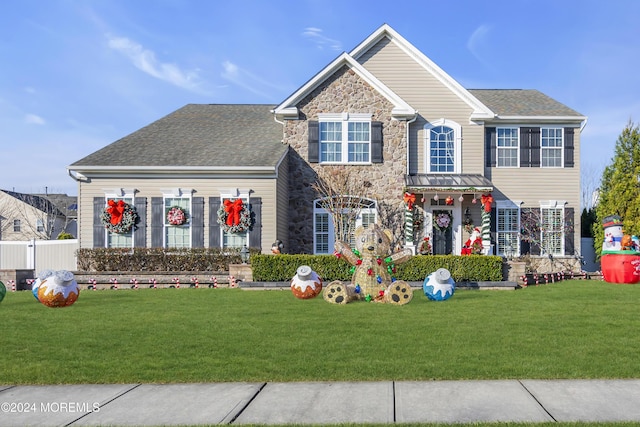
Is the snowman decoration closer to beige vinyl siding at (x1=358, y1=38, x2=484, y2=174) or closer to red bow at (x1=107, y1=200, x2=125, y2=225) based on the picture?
beige vinyl siding at (x1=358, y1=38, x2=484, y2=174)

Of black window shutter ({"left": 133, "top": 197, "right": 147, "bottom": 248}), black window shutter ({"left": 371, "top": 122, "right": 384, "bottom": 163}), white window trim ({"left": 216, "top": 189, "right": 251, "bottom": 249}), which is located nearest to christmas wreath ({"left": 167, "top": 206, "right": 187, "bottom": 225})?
black window shutter ({"left": 133, "top": 197, "right": 147, "bottom": 248})

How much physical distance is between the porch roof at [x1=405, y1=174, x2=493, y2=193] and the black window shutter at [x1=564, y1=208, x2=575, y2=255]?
3.39 metres

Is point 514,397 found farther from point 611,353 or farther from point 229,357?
point 229,357

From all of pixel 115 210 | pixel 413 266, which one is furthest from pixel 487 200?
pixel 115 210

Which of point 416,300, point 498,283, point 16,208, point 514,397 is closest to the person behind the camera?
point 514,397

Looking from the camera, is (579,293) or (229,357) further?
(579,293)

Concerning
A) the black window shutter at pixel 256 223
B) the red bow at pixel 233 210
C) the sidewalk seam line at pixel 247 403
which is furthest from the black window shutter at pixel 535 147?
the sidewalk seam line at pixel 247 403

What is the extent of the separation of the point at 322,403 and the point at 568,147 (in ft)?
67.5

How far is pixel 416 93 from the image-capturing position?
2234 cm

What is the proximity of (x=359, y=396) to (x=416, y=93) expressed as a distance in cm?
1872

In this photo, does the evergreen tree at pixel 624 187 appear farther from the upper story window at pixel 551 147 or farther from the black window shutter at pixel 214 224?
the black window shutter at pixel 214 224

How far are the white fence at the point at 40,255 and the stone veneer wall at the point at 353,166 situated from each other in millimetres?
8751

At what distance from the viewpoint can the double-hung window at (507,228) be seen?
21953 mm

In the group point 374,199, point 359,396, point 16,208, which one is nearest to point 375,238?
point 359,396
